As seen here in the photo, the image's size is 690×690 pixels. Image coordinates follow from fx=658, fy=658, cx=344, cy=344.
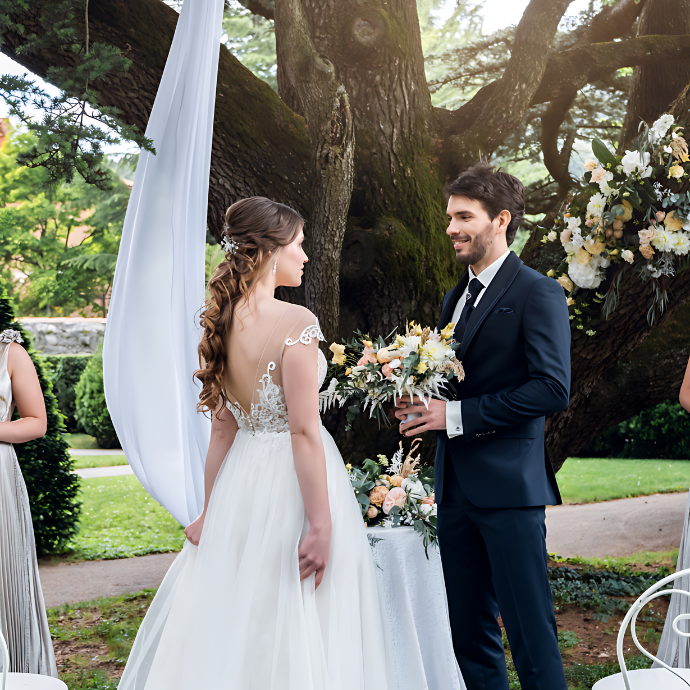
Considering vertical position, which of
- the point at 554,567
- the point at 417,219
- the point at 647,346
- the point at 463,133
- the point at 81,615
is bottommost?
the point at 554,567

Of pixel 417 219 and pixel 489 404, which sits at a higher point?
pixel 417 219

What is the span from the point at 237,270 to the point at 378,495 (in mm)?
1278

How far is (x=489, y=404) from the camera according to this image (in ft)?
7.01

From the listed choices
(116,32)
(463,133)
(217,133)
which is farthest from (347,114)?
(116,32)

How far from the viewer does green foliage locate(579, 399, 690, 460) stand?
443 inches

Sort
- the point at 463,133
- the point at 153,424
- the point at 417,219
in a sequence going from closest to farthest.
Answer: the point at 153,424
the point at 417,219
the point at 463,133

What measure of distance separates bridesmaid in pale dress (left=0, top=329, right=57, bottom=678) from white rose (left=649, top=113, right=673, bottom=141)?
307 centimetres

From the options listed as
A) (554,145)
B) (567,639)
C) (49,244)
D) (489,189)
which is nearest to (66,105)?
(489,189)

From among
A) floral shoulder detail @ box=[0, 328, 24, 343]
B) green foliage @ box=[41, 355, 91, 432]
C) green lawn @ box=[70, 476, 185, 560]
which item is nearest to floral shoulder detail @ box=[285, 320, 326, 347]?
floral shoulder detail @ box=[0, 328, 24, 343]

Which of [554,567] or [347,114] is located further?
[554,567]

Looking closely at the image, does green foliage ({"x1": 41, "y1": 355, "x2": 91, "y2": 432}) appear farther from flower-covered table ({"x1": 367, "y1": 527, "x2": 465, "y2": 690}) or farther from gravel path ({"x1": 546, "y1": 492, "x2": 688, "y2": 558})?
flower-covered table ({"x1": 367, "y1": 527, "x2": 465, "y2": 690})

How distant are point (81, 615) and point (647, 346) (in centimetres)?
440

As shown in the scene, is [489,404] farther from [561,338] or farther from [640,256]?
[640,256]

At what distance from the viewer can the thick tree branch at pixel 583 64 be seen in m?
4.62
